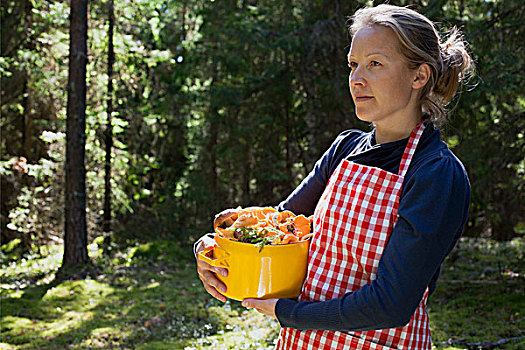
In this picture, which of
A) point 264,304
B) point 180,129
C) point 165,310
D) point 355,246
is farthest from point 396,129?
point 180,129

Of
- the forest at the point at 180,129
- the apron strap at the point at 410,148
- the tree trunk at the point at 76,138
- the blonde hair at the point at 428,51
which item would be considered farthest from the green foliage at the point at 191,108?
the apron strap at the point at 410,148

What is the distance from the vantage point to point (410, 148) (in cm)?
147

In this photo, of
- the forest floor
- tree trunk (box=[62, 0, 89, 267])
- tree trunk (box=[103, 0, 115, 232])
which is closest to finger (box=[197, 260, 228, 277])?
the forest floor

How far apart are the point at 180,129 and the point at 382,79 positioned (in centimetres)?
1228

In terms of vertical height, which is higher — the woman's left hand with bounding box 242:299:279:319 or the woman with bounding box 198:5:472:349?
the woman with bounding box 198:5:472:349

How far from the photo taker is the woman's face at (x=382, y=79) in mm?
1466

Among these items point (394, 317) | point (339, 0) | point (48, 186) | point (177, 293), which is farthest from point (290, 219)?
point (48, 186)

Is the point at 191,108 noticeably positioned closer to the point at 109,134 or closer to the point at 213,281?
the point at 109,134

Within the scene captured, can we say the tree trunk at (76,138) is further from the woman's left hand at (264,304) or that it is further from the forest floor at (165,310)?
the woman's left hand at (264,304)

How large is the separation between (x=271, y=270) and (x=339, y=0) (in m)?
8.76

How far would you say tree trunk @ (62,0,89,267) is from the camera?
754 cm

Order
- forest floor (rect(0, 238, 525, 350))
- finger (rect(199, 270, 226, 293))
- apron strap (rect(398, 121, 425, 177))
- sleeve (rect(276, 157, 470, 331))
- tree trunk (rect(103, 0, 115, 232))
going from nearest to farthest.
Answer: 1. sleeve (rect(276, 157, 470, 331))
2. apron strap (rect(398, 121, 425, 177))
3. finger (rect(199, 270, 226, 293))
4. forest floor (rect(0, 238, 525, 350))
5. tree trunk (rect(103, 0, 115, 232))

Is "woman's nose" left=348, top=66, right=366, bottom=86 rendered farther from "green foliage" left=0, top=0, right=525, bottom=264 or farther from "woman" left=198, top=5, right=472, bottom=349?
"green foliage" left=0, top=0, right=525, bottom=264

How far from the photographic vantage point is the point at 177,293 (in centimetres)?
696
